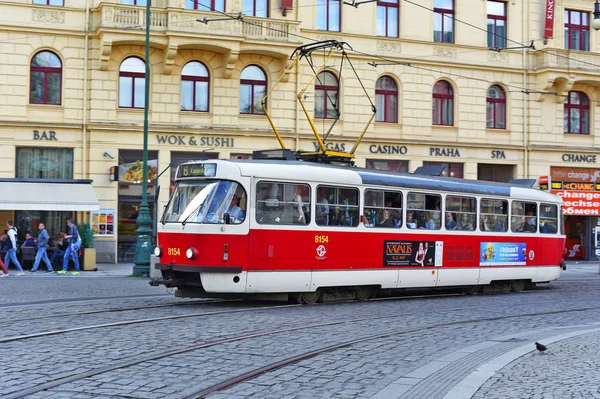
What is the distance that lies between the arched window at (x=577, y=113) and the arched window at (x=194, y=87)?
16.1 m

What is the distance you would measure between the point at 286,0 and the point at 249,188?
17.7m

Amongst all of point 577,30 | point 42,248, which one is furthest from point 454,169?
point 42,248

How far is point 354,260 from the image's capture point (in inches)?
683

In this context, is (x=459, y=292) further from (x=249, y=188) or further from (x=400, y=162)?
(x=400, y=162)

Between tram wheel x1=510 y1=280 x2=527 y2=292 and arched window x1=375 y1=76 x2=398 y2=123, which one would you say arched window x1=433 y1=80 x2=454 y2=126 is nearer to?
arched window x1=375 y1=76 x2=398 y2=123

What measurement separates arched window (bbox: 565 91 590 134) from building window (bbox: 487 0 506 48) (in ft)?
13.6

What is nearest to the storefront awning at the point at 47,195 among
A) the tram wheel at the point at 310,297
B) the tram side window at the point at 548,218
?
the tram wheel at the point at 310,297

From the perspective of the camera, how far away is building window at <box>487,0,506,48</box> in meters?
36.1

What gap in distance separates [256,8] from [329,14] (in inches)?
117

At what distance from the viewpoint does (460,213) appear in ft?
65.4

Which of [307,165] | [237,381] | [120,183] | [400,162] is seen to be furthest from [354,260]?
[400,162]

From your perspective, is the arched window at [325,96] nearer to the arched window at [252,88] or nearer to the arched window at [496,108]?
the arched window at [252,88]

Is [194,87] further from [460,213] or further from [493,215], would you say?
[460,213]

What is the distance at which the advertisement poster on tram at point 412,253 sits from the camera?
1815 centimetres
